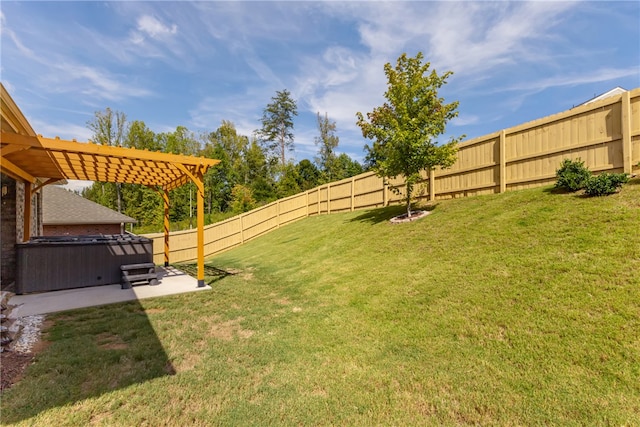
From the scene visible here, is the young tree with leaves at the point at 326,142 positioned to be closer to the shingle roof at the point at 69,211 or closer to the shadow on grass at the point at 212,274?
the shingle roof at the point at 69,211

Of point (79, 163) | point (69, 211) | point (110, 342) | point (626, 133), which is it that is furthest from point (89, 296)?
point (69, 211)

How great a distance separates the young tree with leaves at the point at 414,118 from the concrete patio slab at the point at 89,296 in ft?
22.8

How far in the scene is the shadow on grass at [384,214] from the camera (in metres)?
9.96

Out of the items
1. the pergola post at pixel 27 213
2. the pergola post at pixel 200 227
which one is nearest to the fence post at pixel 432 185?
the pergola post at pixel 200 227

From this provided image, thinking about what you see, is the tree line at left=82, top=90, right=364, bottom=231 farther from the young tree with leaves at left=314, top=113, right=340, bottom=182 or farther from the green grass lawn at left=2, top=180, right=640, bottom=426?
the green grass lawn at left=2, top=180, right=640, bottom=426

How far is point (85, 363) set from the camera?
11.1ft

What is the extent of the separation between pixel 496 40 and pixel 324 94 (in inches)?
439

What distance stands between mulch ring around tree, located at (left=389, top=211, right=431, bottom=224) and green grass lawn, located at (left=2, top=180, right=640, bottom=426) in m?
2.38

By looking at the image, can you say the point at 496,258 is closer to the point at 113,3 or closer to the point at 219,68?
the point at 113,3

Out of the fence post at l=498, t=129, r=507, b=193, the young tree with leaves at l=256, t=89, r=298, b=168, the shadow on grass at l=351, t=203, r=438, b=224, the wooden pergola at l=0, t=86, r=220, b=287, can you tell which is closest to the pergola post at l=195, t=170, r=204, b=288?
the wooden pergola at l=0, t=86, r=220, b=287

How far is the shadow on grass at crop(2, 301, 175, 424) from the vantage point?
269 centimetres

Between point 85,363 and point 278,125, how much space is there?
34.8 metres

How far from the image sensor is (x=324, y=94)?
18.5 metres

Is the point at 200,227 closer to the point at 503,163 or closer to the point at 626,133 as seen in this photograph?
the point at 503,163
